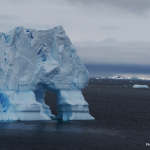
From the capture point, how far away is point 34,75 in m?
36.8

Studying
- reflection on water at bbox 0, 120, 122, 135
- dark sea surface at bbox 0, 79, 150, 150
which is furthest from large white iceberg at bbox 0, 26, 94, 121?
dark sea surface at bbox 0, 79, 150, 150

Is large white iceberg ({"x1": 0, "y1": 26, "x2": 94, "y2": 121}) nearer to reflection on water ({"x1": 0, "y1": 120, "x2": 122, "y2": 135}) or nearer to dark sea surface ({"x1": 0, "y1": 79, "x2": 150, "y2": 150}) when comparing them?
reflection on water ({"x1": 0, "y1": 120, "x2": 122, "y2": 135})

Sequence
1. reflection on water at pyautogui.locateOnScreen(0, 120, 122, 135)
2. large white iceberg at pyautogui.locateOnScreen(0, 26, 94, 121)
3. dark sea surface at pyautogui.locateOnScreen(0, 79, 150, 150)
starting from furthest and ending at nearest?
large white iceberg at pyautogui.locateOnScreen(0, 26, 94, 121), reflection on water at pyautogui.locateOnScreen(0, 120, 122, 135), dark sea surface at pyautogui.locateOnScreen(0, 79, 150, 150)

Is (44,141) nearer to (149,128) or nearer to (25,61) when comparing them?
(25,61)

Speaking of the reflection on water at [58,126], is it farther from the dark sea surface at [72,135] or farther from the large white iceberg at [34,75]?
the large white iceberg at [34,75]

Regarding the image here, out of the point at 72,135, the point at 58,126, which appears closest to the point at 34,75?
the point at 58,126

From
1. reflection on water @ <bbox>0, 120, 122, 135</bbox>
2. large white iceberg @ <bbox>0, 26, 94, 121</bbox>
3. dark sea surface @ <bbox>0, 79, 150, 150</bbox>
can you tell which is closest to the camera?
dark sea surface @ <bbox>0, 79, 150, 150</bbox>

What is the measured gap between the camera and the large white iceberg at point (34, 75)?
36000 millimetres

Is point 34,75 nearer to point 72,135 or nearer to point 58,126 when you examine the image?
point 58,126

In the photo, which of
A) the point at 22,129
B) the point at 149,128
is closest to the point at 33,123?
the point at 22,129

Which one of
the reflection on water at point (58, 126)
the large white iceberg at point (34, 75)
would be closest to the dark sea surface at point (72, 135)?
the reflection on water at point (58, 126)

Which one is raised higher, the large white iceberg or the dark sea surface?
the large white iceberg

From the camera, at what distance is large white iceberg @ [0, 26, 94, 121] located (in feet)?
118

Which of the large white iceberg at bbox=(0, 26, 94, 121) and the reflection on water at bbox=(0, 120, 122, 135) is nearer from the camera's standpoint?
the reflection on water at bbox=(0, 120, 122, 135)
